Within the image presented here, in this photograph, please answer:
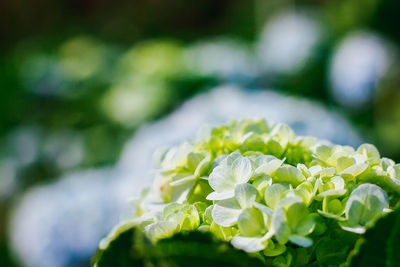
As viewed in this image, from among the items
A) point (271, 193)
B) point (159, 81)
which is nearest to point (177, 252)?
point (271, 193)

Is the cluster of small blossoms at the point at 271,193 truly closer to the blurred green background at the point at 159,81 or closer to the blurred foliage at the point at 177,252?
the blurred foliage at the point at 177,252

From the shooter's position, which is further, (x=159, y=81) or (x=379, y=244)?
(x=159, y=81)

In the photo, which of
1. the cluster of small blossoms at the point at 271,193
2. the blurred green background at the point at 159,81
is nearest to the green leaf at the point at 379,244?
the cluster of small blossoms at the point at 271,193

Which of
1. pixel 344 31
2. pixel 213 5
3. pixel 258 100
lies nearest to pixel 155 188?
pixel 258 100

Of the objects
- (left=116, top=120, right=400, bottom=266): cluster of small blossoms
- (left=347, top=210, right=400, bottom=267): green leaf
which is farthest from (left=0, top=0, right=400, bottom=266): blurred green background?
(left=347, top=210, right=400, bottom=267): green leaf

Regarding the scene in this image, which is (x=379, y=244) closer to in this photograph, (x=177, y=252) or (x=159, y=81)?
(x=177, y=252)

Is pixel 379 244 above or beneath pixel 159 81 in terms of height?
above
